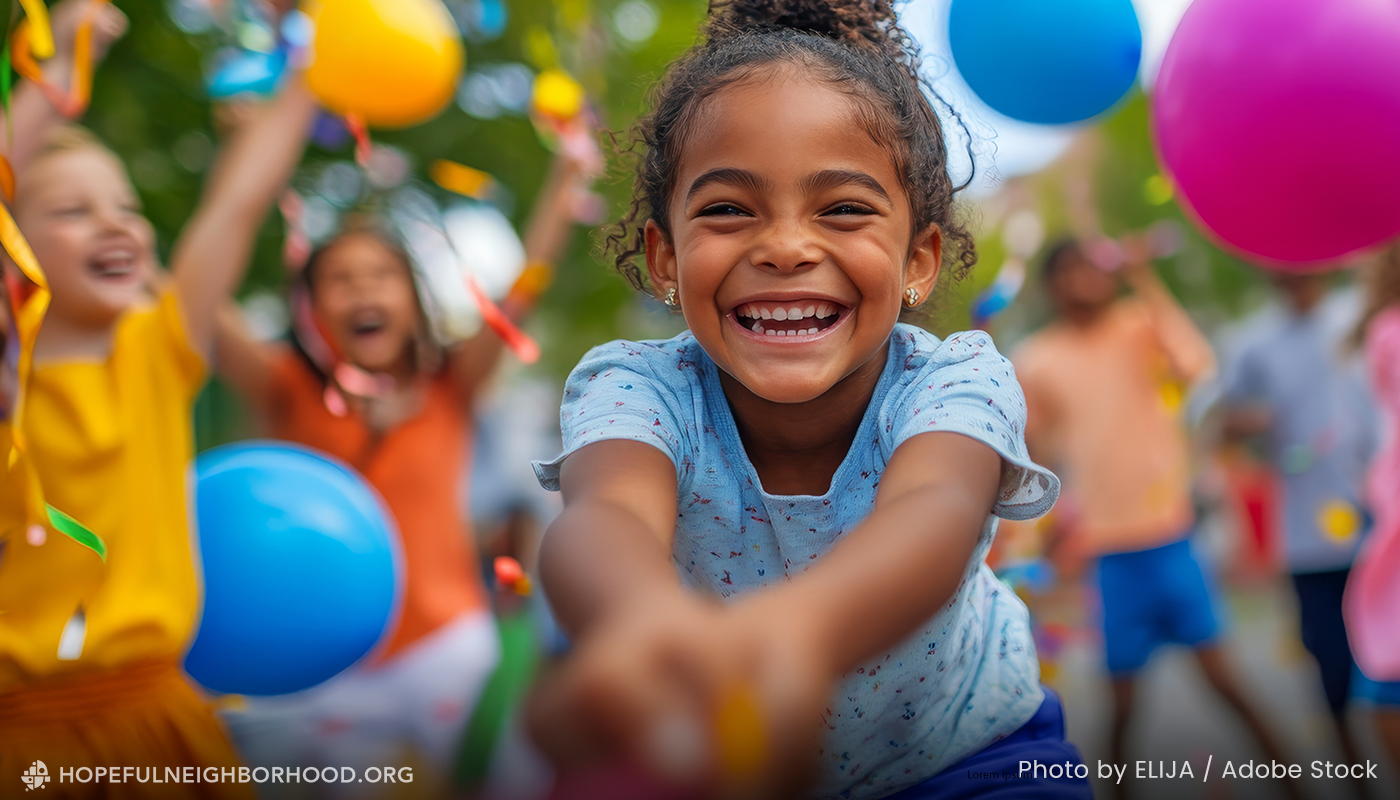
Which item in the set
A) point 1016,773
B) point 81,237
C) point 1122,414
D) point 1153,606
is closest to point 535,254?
point 81,237

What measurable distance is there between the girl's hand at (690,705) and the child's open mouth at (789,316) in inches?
28.5

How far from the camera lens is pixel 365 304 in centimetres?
383

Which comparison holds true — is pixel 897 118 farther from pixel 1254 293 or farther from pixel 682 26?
pixel 1254 293

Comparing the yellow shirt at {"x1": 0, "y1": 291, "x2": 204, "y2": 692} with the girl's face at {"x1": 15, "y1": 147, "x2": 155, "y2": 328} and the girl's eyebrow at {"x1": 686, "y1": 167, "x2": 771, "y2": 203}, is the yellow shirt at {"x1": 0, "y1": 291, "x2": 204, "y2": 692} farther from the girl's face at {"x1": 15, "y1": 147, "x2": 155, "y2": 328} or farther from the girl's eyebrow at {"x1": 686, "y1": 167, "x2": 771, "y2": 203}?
the girl's eyebrow at {"x1": 686, "y1": 167, "x2": 771, "y2": 203}

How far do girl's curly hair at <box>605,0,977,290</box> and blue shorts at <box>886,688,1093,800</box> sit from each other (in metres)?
0.77

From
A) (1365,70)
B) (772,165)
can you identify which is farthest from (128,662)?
(1365,70)

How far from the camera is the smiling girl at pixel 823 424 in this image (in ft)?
4.21

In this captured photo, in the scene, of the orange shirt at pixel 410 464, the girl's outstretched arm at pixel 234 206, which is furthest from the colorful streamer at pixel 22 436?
the orange shirt at pixel 410 464

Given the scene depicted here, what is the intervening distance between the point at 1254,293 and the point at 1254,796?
17614 millimetres

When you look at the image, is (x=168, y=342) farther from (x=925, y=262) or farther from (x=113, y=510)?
(x=925, y=262)

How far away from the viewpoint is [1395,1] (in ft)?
7.44

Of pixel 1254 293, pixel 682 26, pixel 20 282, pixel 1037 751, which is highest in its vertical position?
pixel 20 282

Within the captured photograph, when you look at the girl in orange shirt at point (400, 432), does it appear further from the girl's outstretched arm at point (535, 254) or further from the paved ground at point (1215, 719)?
the paved ground at point (1215, 719)

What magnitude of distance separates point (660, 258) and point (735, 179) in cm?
32
